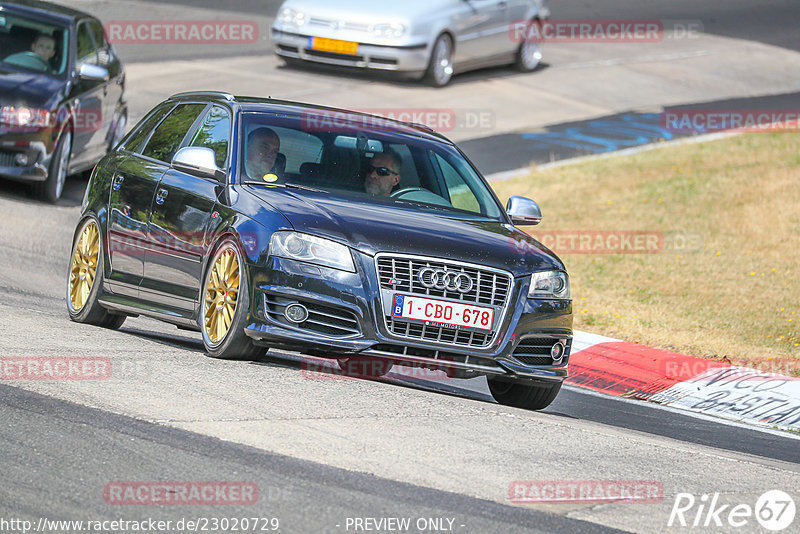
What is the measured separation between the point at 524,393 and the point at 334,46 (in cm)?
1432

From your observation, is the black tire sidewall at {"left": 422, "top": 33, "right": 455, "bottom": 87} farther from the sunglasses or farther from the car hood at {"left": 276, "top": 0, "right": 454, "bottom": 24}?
the sunglasses

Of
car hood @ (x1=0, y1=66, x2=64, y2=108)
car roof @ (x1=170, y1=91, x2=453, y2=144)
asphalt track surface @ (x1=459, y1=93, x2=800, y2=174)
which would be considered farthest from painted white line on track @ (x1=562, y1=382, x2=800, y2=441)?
asphalt track surface @ (x1=459, y1=93, x2=800, y2=174)

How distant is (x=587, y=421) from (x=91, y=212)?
370 centimetres

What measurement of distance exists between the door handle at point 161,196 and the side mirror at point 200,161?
10.7 inches

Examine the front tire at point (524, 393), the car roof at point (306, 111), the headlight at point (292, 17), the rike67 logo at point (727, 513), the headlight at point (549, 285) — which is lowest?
the front tire at point (524, 393)

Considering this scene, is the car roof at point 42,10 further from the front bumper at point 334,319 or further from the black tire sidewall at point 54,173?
the front bumper at point 334,319

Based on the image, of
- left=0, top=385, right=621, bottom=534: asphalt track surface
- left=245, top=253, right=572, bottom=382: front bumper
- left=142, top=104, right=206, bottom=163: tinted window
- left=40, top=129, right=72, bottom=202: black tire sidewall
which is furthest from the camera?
left=40, top=129, right=72, bottom=202: black tire sidewall

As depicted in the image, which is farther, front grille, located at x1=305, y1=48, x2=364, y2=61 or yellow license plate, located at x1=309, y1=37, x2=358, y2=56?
front grille, located at x1=305, y1=48, x2=364, y2=61

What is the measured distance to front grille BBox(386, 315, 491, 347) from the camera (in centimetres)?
767

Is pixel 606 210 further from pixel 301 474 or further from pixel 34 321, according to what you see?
pixel 301 474

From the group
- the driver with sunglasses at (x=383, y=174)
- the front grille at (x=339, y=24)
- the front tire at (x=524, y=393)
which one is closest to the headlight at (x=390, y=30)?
the front grille at (x=339, y=24)

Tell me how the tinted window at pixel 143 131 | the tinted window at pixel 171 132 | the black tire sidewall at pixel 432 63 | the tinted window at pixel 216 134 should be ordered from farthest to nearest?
the black tire sidewall at pixel 432 63 < the tinted window at pixel 143 131 < the tinted window at pixel 171 132 < the tinted window at pixel 216 134

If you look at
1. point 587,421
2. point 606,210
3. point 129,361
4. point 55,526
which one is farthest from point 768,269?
point 55,526

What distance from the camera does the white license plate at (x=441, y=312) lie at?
765 cm
